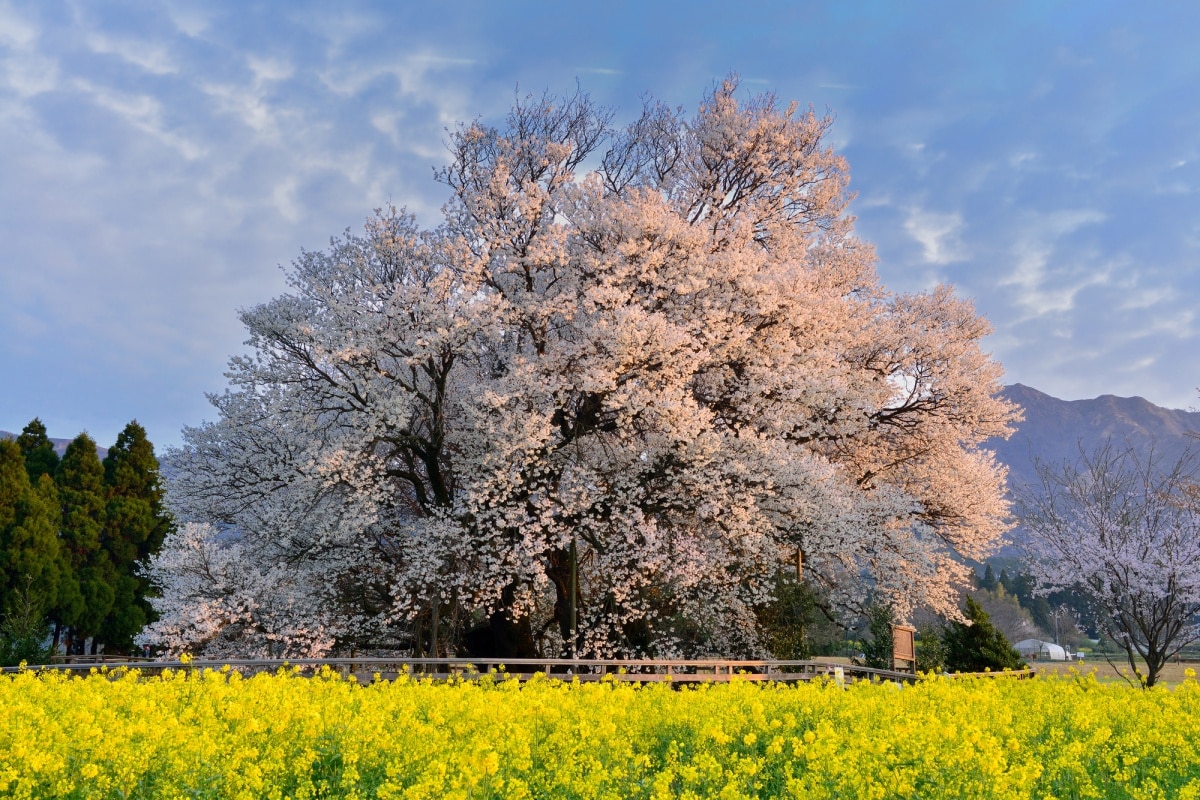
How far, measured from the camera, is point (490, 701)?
25.5ft

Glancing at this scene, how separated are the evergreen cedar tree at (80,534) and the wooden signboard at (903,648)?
85.1ft

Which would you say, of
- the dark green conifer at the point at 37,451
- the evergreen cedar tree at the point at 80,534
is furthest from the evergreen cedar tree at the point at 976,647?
the dark green conifer at the point at 37,451

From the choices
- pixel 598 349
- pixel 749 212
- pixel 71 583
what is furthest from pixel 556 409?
pixel 71 583

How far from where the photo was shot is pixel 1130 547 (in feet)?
58.7

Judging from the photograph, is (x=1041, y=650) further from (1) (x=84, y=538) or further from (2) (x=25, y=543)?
(2) (x=25, y=543)

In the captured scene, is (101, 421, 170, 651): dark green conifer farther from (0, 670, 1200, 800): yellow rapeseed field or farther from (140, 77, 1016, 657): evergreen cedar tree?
(0, 670, 1200, 800): yellow rapeseed field

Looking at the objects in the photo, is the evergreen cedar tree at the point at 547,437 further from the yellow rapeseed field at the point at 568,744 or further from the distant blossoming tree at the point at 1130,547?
the yellow rapeseed field at the point at 568,744

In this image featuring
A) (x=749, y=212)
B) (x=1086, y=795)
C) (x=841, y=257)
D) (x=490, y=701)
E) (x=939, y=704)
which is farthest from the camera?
(x=841, y=257)

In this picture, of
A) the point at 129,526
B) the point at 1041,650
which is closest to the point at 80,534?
the point at 129,526

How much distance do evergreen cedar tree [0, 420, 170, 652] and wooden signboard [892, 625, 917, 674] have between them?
2592 cm

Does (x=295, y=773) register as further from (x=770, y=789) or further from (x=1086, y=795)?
(x=1086, y=795)

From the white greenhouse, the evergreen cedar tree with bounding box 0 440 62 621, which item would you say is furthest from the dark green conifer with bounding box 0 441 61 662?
Answer: the white greenhouse

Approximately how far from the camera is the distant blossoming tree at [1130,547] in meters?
17.1

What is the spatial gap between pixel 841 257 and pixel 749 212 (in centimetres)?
357
